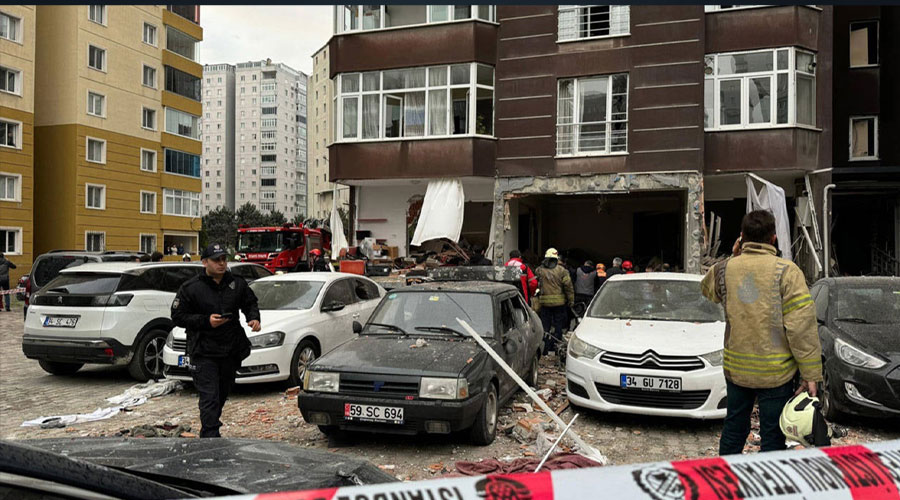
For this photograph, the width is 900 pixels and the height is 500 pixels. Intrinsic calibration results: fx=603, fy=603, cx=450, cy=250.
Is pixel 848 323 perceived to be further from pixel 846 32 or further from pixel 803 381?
pixel 846 32

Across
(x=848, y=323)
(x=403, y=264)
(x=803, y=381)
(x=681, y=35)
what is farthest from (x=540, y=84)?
(x=803, y=381)

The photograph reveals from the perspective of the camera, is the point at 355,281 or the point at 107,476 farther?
the point at 355,281

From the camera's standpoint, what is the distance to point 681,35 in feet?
52.3

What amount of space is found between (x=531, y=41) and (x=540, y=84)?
1.29 metres

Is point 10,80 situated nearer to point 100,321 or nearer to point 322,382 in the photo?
point 100,321

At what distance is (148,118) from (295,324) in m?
35.1

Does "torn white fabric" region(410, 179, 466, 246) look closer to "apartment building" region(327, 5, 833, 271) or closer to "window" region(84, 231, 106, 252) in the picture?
"apartment building" region(327, 5, 833, 271)

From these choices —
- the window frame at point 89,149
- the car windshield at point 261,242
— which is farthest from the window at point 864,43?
the window frame at point 89,149

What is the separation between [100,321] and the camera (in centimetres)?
841

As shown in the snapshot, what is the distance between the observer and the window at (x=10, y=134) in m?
28.9

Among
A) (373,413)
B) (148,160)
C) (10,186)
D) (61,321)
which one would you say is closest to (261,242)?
(10,186)

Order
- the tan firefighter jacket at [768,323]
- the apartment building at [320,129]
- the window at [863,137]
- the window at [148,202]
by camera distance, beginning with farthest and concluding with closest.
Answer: the apartment building at [320,129] < the window at [148,202] < the window at [863,137] < the tan firefighter jacket at [768,323]

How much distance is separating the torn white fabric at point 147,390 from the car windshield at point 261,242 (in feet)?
55.9

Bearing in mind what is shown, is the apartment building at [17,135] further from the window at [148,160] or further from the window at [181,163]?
the window at [181,163]
